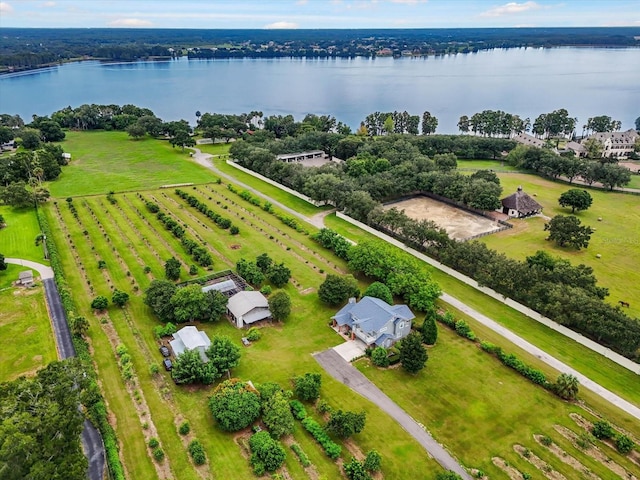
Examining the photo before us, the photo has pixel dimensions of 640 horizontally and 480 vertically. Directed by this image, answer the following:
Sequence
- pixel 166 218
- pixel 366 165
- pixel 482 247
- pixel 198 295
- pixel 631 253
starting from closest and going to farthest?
pixel 198 295 < pixel 482 247 < pixel 631 253 < pixel 166 218 < pixel 366 165

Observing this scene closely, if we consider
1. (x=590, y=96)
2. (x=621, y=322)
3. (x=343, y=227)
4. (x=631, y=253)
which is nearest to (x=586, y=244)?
(x=631, y=253)

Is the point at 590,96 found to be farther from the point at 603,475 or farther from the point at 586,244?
the point at 603,475

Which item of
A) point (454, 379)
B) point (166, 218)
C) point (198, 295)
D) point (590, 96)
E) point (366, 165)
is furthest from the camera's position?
point (590, 96)

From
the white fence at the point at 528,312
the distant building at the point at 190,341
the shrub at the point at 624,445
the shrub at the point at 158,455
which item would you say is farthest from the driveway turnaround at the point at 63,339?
the white fence at the point at 528,312

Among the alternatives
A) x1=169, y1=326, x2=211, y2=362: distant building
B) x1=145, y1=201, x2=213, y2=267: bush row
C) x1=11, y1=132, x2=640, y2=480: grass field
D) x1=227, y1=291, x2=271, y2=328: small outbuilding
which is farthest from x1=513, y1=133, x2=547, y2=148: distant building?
x1=169, y1=326, x2=211, y2=362: distant building

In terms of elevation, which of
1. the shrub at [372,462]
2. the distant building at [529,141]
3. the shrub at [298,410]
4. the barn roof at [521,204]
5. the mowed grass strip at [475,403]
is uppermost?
the distant building at [529,141]

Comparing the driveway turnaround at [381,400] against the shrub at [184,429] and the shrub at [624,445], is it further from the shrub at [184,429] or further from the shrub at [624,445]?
the shrub at [184,429]

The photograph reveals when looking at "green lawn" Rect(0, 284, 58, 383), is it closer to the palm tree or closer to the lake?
the palm tree
